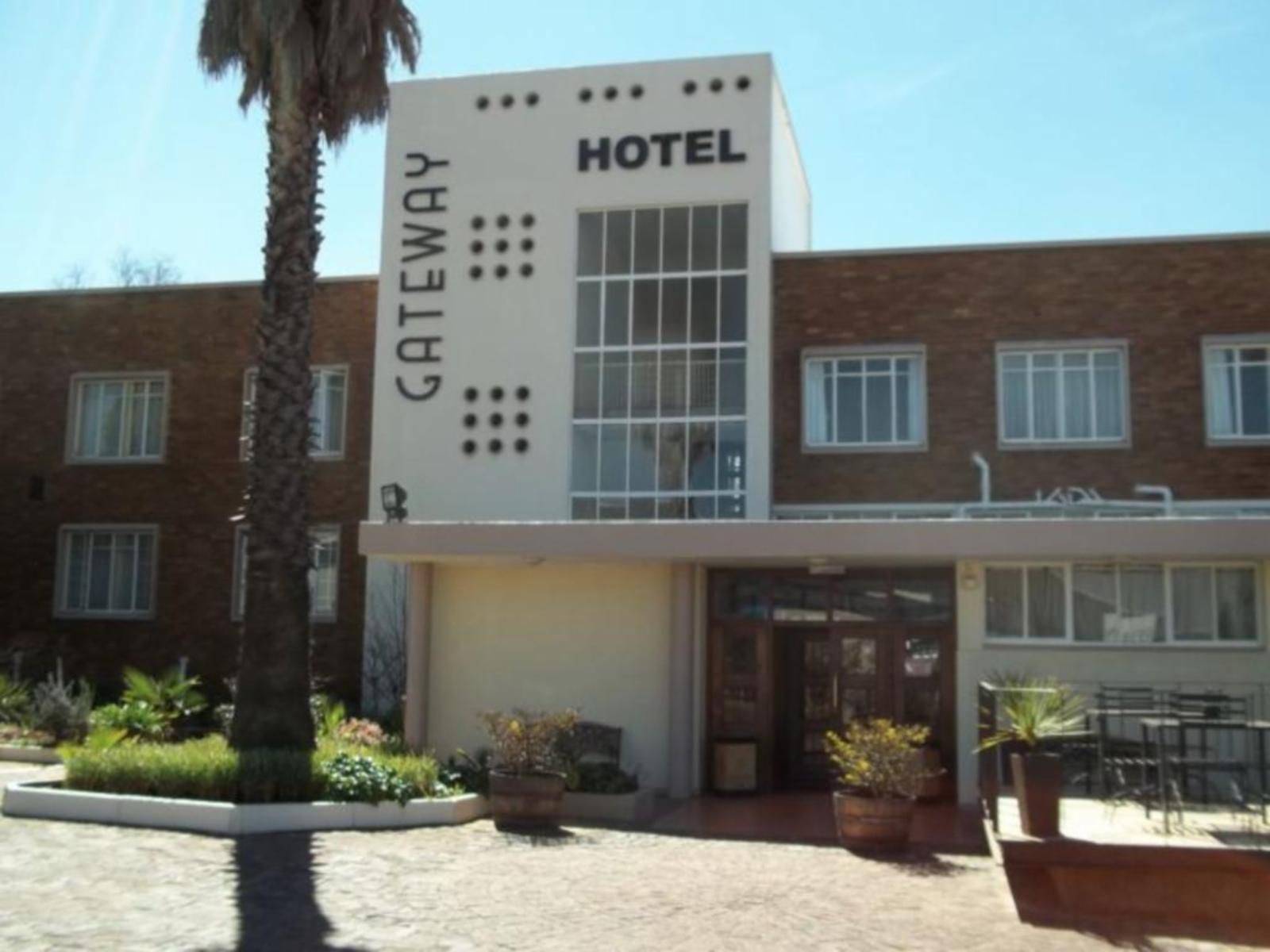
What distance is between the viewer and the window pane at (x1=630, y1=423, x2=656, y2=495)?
76.6 feet

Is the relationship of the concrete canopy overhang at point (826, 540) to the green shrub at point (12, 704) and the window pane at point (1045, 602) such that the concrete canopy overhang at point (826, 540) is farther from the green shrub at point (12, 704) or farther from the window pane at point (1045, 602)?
the green shrub at point (12, 704)

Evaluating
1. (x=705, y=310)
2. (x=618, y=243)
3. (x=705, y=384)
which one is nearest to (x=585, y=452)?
(x=705, y=384)

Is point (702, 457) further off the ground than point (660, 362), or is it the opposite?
point (660, 362)

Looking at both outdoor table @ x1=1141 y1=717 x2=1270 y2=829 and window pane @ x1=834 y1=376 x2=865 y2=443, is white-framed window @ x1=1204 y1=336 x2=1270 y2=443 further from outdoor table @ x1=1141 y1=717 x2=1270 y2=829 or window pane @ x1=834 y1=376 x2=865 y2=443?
outdoor table @ x1=1141 y1=717 x2=1270 y2=829

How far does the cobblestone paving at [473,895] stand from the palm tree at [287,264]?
2.52m

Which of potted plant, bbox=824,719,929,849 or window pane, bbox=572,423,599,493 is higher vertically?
window pane, bbox=572,423,599,493

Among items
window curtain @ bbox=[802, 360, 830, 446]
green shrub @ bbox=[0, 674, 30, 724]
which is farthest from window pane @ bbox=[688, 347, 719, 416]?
green shrub @ bbox=[0, 674, 30, 724]

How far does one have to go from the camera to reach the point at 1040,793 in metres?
11.2

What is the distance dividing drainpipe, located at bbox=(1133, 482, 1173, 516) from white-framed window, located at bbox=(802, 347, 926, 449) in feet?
10.3

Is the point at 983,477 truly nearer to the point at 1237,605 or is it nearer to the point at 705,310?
the point at 1237,605

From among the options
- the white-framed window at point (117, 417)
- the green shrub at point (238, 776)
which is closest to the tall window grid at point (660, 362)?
the white-framed window at point (117, 417)

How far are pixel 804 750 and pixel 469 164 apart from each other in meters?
11.3

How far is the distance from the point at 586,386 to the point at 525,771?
9760 millimetres

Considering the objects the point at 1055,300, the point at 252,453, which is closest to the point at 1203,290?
the point at 1055,300
